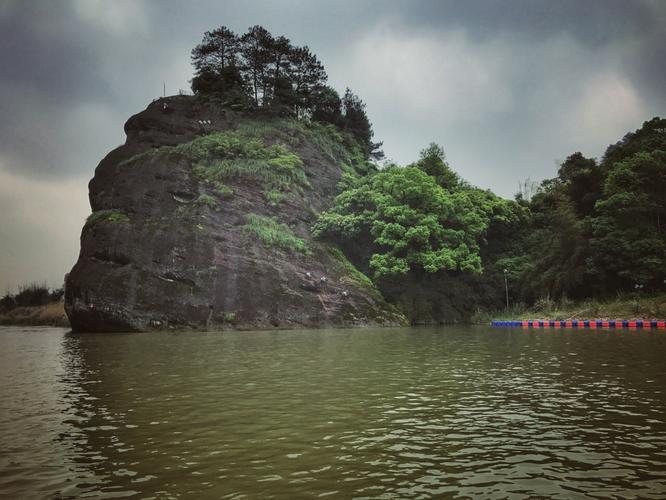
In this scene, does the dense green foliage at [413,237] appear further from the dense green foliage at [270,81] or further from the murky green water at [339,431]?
the murky green water at [339,431]

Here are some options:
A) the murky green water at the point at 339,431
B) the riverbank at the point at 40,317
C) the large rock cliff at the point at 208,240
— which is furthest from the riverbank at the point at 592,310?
the riverbank at the point at 40,317

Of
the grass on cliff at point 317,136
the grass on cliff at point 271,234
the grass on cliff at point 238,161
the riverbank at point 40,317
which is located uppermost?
the grass on cliff at point 317,136

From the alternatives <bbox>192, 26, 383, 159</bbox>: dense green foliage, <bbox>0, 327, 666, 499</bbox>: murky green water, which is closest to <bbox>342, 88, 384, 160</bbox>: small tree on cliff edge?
<bbox>192, 26, 383, 159</bbox>: dense green foliage

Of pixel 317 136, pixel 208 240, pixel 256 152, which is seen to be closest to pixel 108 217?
pixel 208 240

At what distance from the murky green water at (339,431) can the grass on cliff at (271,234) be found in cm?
2578

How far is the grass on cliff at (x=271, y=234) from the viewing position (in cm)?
3903

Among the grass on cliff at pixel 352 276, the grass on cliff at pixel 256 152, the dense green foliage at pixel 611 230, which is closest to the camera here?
the dense green foliage at pixel 611 230

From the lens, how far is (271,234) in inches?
1548

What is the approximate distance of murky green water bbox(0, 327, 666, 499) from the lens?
4.86 metres

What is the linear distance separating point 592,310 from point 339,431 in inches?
1273

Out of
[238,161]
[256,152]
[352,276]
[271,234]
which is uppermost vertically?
[256,152]

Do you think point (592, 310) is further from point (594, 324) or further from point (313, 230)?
point (313, 230)

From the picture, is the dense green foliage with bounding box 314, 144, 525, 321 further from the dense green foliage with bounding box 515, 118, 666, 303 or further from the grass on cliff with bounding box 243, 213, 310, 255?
the dense green foliage with bounding box 515, 118, 666, 303

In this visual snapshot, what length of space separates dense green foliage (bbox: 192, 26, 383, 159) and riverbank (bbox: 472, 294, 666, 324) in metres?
26.3
